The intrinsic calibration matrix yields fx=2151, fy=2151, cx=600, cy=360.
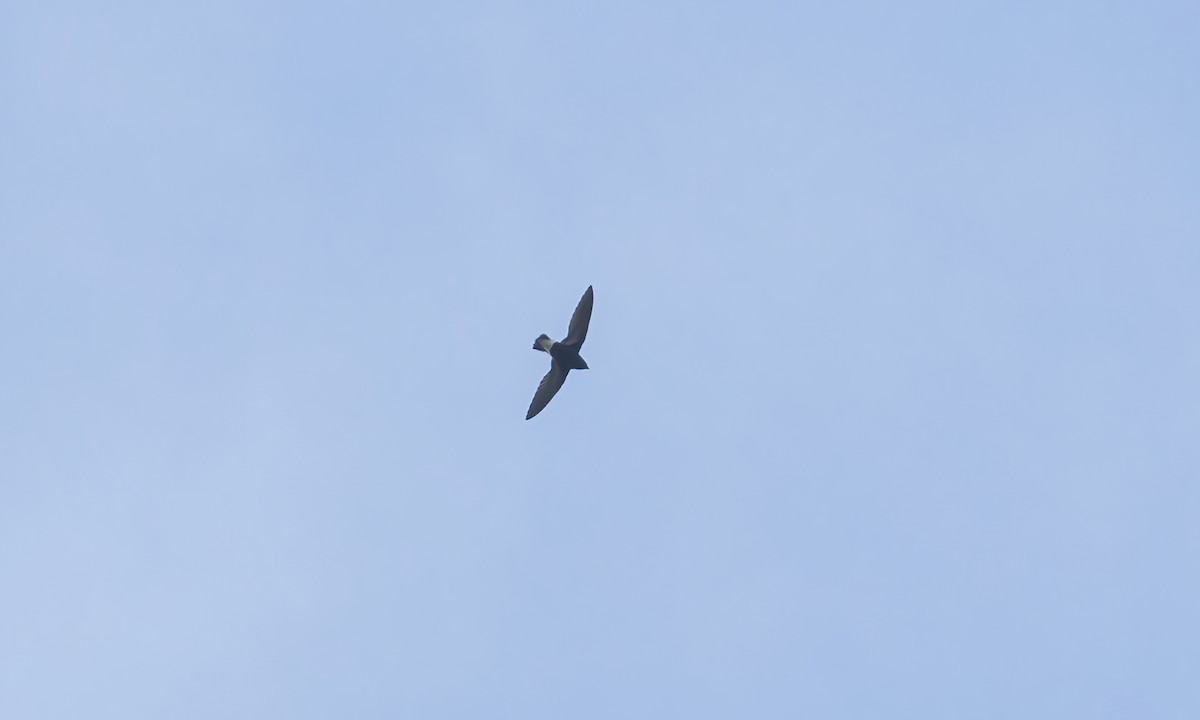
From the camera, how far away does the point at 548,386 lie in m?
70.4

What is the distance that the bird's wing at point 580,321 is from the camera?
6919cm

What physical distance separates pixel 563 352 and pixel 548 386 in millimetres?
1539

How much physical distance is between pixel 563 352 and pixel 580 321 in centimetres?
114

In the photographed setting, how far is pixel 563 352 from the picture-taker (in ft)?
228

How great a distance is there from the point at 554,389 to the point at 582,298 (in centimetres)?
338

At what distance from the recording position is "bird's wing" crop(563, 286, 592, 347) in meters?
69.2

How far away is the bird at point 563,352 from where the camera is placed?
69375 millimetres

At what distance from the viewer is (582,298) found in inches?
2719

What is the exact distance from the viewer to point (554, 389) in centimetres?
7044

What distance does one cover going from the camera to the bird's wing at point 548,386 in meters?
70.1

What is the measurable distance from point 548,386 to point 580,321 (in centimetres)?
256

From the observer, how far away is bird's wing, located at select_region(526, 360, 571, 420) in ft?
230

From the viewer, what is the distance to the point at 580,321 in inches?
2734
